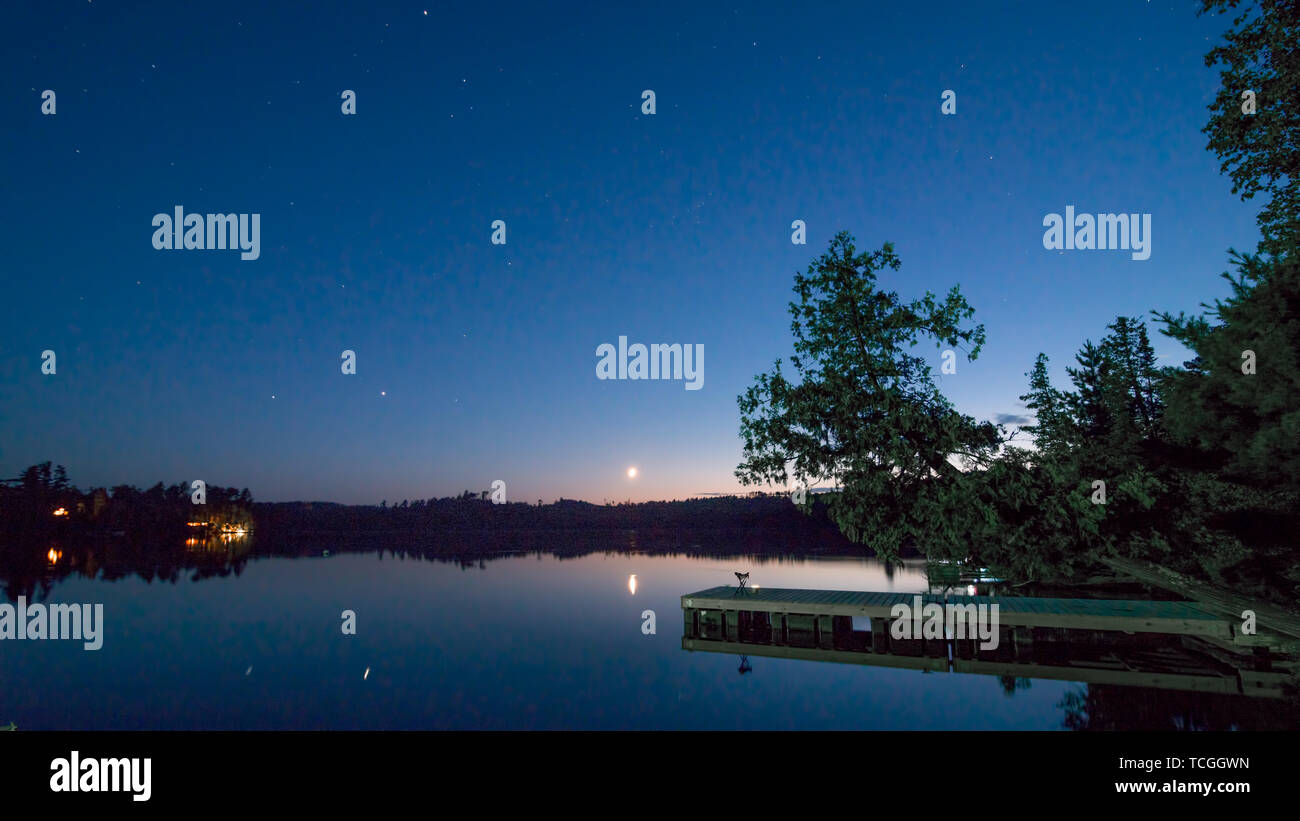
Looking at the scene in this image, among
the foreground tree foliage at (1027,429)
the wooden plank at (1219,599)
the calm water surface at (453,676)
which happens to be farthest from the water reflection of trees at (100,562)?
the wooden plank at (1219,599)

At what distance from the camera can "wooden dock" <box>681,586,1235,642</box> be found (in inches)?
723

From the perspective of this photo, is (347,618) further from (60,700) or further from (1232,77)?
(1232,77)

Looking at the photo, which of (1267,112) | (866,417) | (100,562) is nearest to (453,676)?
(866,417)

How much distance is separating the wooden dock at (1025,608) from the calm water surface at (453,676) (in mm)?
2713

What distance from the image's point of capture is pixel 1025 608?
2122 cm

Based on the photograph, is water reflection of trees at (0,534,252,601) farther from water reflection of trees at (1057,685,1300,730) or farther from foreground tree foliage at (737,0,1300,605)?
water reflection of trees at (1057,685,1300,730)

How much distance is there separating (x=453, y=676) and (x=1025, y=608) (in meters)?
24.1

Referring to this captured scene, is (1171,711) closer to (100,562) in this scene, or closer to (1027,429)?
(1027,429)

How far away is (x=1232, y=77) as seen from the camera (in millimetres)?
13742

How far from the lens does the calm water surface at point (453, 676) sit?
2223 centimetres

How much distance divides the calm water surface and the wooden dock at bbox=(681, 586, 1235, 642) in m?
2.71

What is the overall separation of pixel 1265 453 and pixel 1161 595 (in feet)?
61.9

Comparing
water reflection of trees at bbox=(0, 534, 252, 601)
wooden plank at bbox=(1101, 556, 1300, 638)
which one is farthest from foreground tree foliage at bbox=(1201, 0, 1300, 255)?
water reflection of trees at bbox=(0, 534, 252, 601)

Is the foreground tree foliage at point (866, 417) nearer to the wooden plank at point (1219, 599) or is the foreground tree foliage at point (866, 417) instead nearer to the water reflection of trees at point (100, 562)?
the wooden plank at point (1219, 599)
